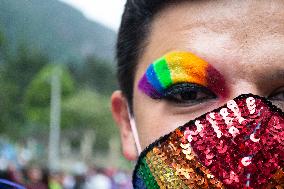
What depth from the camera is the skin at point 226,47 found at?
5.64 feet

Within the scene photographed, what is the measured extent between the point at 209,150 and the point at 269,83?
28cm

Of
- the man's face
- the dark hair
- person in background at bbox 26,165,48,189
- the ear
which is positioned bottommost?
person in background at bbox 26,165,48,189

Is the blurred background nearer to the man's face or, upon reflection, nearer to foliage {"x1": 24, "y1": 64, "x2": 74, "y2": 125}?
foliage {"x1": 24, "y1": 64, "x2": 74, "y2": 125}

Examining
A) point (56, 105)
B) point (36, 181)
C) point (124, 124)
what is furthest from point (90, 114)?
point (124, 124)

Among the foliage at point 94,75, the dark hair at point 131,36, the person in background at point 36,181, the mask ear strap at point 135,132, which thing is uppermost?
the dark hair at point 131,36

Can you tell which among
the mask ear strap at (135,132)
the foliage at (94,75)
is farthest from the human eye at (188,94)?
the foliage at (94,75)

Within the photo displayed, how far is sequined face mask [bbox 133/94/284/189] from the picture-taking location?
5.18ft

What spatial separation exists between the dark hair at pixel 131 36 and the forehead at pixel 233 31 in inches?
5.9

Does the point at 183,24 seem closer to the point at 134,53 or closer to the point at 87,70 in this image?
the point at 134,53

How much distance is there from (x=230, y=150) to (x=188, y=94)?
0.27 meters

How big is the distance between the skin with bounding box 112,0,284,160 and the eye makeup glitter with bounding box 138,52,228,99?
2 centimetres

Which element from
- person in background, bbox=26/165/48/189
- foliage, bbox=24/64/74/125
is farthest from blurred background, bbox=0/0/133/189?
person in background, bbox=26/165/48/189

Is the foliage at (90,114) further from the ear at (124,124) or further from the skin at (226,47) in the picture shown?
the skin at (226,47)

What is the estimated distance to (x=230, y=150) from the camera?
160cm
